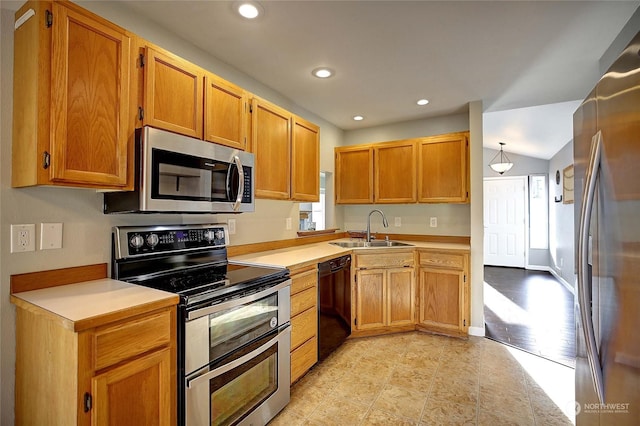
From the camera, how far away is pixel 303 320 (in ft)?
7.55

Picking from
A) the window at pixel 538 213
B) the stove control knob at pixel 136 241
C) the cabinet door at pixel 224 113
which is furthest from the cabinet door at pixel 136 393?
the window at pixel 538 213

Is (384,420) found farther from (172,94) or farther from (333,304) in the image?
(172,94)

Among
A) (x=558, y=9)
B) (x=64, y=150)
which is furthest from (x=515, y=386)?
(x=64, y=150)

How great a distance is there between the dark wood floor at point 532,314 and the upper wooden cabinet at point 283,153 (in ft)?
8.24

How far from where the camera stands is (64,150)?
131 centimetres

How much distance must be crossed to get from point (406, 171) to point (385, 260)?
1.13m

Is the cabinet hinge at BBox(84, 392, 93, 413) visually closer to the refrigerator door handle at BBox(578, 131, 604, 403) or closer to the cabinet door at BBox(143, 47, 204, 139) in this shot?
the cabinet door at BBox(143, 47, 204, 139)

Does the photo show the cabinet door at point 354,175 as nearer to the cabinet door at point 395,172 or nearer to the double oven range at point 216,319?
the cabinet door at point 395,172

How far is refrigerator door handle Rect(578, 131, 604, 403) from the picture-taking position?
45.4 inches

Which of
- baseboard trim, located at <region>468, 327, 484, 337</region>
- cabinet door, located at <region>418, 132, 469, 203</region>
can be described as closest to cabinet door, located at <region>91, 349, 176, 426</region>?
baseboard trim, located at <region>468, 327, 484, 337</region>

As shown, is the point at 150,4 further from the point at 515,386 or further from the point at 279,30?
the point at 515,386

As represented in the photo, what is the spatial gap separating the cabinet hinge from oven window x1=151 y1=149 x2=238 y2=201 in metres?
0.86

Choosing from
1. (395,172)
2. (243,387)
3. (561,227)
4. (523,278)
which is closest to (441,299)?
(395,172)

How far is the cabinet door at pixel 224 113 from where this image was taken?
6.39ft
